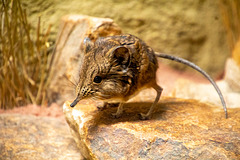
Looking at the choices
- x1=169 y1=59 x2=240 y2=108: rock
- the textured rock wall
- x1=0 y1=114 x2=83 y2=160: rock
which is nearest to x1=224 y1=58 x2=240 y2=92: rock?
x1=169 y1=59 x2=240 y2=108: rock

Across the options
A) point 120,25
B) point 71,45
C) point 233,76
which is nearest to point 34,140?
point 71,45

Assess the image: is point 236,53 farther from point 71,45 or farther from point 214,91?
point 71,45

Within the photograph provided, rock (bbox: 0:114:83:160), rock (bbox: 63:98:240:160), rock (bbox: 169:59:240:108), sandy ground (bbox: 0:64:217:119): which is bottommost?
sandy ground (bbox: 0:64:217:119)

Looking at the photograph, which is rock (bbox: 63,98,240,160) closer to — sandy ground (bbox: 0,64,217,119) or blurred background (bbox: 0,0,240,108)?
sandy ground (bbox: 0,64,217,119)

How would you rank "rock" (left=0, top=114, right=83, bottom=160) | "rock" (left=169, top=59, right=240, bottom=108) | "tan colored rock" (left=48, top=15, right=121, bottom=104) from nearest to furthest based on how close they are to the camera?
1. "rock" (left=0, top=114, right=83, bottom=160)
2. "tan colored rock" (left=48, top=15, right=121, bottom=104)
3. "rock" (left=169, top=59, right=240, bottom=108)

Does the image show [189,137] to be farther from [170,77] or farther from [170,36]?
[170,36]

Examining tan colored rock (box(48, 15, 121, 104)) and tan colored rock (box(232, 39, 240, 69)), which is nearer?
tan colored rock (box(48, 15, 121, 104))

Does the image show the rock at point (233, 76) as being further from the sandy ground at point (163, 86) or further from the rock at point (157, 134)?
the rock at point (157, 134)
